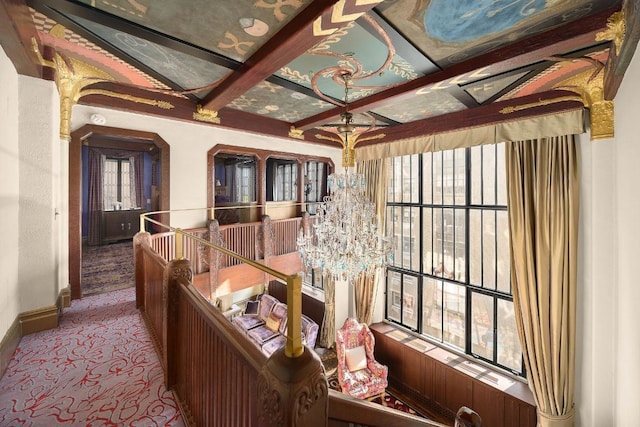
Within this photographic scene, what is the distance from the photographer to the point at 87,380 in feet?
6.79

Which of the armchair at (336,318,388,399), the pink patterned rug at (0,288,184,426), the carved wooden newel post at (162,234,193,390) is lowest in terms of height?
the armchair at (336,318,388,399)

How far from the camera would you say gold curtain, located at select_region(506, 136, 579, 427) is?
3.61 meters

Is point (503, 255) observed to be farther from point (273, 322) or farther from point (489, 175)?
point (273, 322)

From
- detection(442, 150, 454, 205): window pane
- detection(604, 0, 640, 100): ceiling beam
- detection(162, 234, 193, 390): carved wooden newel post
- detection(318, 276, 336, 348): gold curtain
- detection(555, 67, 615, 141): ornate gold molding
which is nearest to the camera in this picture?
detection(604, 0, 640, 100): ceiling beam

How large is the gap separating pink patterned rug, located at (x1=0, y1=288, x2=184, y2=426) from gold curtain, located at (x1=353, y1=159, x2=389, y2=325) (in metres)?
4.57

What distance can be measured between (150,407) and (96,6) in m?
2.92

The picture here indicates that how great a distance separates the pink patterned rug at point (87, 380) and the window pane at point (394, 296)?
5.05 m

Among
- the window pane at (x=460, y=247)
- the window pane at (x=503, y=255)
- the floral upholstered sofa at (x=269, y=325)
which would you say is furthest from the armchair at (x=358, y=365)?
the window pane at (x=503, y=255)

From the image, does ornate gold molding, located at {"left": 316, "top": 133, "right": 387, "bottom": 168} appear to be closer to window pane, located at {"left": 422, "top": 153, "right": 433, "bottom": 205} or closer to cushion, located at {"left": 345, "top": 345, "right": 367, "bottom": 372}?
window pane, located at {"left": 422, "top": 153, "right": 433, "bottom": 205}

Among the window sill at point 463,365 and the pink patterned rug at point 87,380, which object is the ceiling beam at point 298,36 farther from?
the window sill at point 463,365

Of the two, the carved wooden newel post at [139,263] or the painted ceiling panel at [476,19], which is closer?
the painted ceiling panel at [476,19]

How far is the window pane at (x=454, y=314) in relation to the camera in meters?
5.32

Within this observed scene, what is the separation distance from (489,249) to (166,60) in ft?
18.4

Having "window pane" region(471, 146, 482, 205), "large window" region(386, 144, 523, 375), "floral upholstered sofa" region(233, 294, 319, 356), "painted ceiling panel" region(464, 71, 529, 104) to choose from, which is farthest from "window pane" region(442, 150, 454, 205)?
"floral upholstered sofa" region(233, 294, 319, 356)
